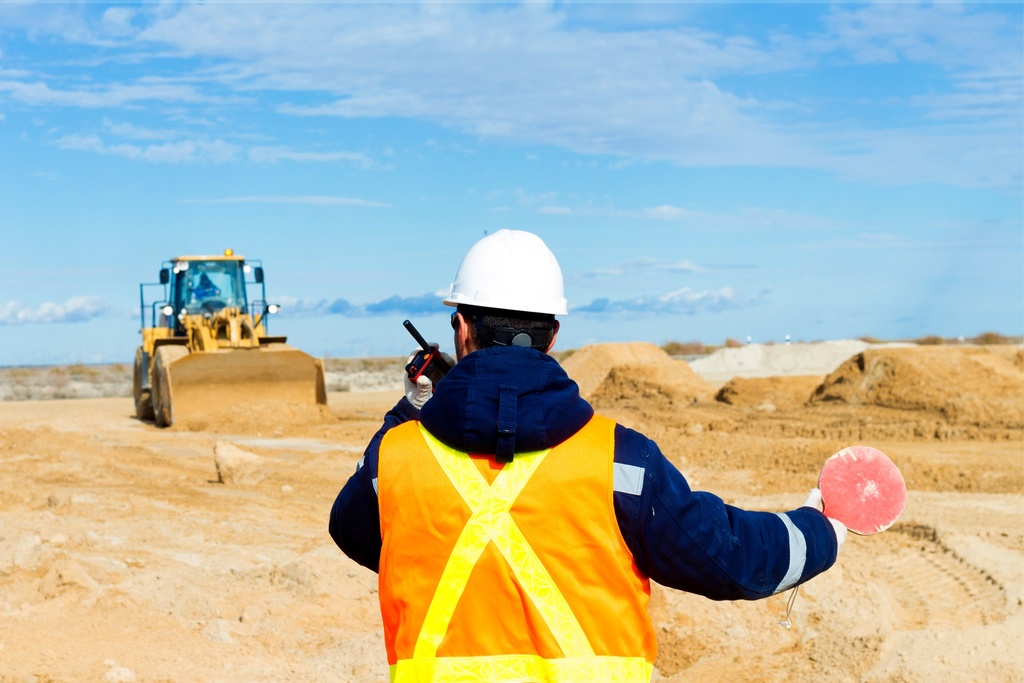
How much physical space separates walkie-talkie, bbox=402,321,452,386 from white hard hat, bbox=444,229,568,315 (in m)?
0.26

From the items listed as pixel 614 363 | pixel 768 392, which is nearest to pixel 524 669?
pixel 768 392

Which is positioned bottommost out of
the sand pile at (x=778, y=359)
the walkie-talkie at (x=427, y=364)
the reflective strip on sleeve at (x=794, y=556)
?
the sand pile at (x=778, y=359)

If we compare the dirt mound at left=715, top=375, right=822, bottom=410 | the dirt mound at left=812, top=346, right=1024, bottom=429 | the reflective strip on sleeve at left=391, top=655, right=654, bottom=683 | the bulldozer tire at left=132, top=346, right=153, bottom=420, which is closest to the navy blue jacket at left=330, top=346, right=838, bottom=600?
the reflective strip on sleeve at left=391, top=655, right=654, bottom=683

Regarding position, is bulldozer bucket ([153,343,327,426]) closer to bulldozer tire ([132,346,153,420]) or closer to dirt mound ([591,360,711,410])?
bulldozer tire ([132,346,153,420])

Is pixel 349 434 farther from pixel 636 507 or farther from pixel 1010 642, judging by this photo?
pixel 636 507

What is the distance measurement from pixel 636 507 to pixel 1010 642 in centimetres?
466


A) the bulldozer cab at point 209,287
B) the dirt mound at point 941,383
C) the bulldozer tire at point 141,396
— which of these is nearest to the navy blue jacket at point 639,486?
the dirt mound at point 941,383

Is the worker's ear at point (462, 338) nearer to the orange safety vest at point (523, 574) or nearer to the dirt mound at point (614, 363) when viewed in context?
the orange safety vest at point (523, 574)

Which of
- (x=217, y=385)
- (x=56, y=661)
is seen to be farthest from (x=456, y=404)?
(x=217, y=385)

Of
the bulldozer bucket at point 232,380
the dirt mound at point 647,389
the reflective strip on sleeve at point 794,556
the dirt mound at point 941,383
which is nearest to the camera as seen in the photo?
the reflective strip on sleeve at point 794,556

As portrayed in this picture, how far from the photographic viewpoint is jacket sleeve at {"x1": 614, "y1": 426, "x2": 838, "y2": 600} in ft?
6.65

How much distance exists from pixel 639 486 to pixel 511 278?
1.90ft

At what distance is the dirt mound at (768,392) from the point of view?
20.5 meters

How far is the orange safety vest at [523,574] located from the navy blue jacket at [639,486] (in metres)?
0.04
